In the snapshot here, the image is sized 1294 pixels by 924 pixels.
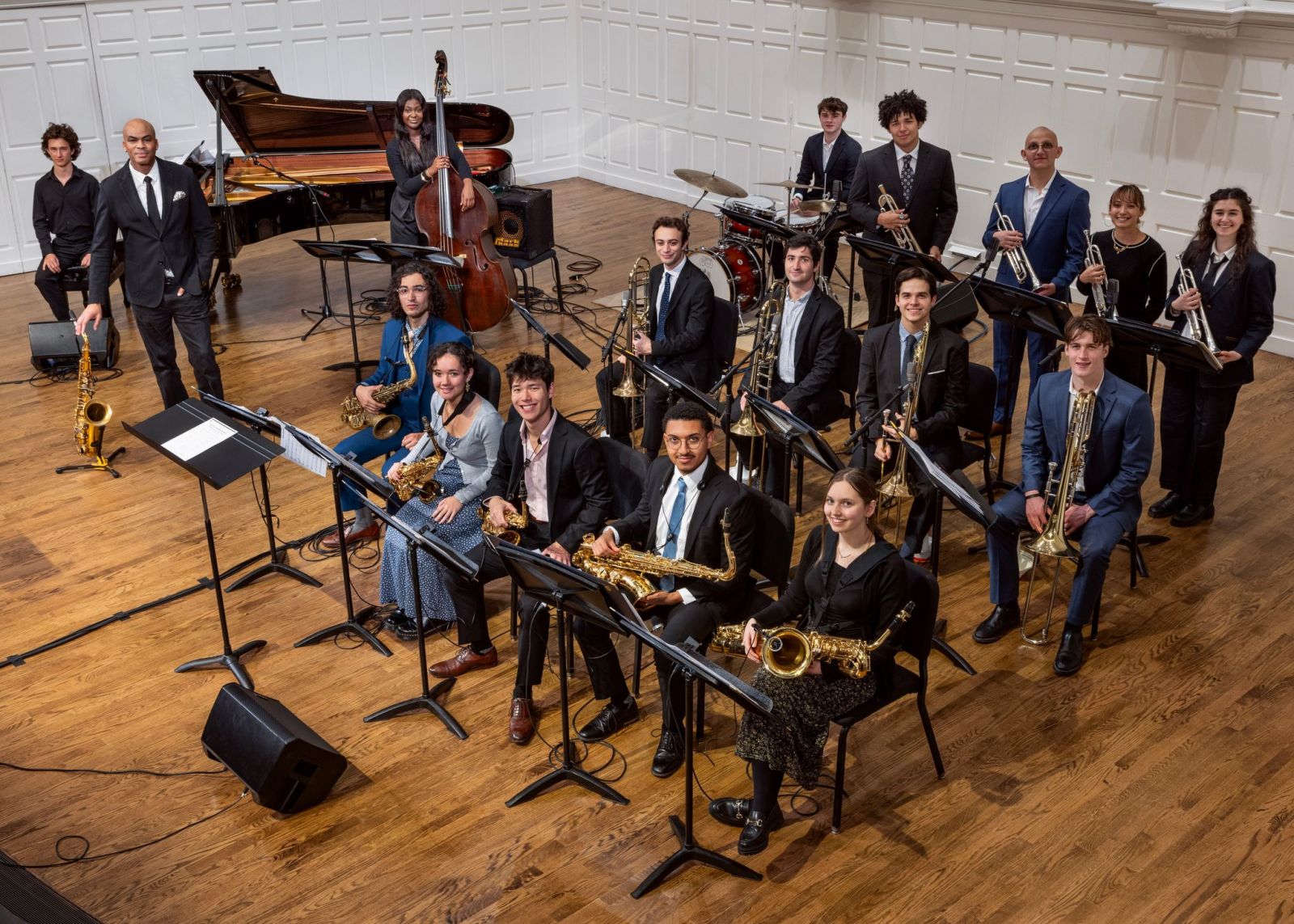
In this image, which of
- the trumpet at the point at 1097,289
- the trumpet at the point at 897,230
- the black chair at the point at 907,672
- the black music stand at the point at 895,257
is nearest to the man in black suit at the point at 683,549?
the black chair at the point at 907,672

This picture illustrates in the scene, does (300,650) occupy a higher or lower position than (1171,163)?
lower

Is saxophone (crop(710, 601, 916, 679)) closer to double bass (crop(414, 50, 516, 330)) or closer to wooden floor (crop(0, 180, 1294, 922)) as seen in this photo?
wooden floor (crop(0, 180, 1294, 922))

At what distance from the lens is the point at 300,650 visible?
5047 millimetres

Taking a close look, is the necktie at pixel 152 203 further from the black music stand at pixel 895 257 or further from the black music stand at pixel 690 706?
the black music stand at pixel 690 706

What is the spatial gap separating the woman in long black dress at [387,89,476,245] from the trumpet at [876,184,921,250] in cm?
243

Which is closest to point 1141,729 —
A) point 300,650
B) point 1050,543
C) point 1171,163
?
point 1050,543

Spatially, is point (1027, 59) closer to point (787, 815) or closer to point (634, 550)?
point (634, 550)

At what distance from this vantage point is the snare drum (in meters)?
7.94

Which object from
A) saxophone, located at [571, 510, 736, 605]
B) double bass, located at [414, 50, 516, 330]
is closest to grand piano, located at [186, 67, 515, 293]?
double bass, located at [414, 50, 516, 330]

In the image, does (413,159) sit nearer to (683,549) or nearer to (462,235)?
(462,235)

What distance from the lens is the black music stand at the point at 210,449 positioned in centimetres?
438

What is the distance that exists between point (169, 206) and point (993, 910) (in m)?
5.10

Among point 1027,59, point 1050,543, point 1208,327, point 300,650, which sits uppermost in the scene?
point 1027,59

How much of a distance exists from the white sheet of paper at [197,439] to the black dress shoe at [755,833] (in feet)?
7.54
